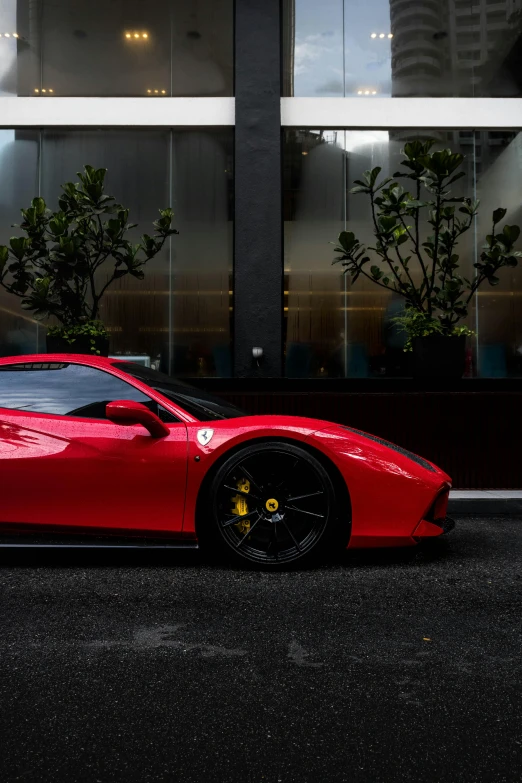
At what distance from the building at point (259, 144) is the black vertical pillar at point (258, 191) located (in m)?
0.02

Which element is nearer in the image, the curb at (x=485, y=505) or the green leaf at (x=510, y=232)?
the curb at (x=485, y=505)

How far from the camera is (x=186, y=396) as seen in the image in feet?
13.6

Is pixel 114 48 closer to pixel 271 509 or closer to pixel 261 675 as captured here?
pixel 271 509

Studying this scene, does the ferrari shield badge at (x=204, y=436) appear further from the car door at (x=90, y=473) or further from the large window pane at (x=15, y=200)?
the large window pane at (x=15, y=200)

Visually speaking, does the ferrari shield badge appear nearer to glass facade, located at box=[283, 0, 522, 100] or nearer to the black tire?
the black tire

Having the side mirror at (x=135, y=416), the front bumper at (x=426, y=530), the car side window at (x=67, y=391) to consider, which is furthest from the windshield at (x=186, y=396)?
the front bumper at (x=426, y=530)

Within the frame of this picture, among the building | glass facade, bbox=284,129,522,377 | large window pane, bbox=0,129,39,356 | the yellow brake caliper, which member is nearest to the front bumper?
the yellow brake caliper

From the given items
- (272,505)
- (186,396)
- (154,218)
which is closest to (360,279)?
(154,218)

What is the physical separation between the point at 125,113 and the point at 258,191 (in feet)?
7.66

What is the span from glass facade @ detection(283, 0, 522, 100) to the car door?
837cm

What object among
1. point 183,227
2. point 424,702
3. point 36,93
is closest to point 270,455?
point 424,702

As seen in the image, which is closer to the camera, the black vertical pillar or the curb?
the curb

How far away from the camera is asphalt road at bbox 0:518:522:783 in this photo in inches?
67.9

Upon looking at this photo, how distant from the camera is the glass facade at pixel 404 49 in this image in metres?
10.6
